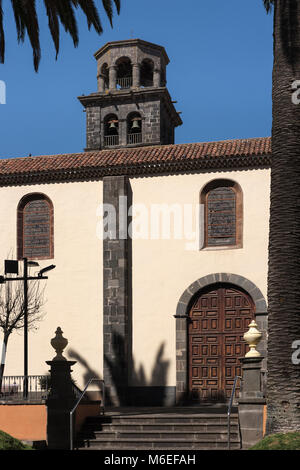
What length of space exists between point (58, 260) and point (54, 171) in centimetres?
301

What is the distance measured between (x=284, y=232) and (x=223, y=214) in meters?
10.0

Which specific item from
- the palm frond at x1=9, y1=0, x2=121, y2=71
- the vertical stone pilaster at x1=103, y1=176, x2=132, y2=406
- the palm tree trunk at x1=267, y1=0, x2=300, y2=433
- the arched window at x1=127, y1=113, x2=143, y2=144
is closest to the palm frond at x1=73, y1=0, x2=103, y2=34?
the palm frond at x1=9, y1=0, x2=121, y2=71

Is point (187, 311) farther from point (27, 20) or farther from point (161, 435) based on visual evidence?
point (27, 20)

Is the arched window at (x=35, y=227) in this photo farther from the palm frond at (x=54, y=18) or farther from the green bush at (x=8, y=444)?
the green bush at (x=8, y=444)

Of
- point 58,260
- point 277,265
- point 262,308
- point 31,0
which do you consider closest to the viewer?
point 277,265

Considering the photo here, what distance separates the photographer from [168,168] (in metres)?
24.9

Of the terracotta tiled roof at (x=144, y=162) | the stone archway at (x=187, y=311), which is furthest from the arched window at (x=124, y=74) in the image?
the stone archway at (x=187, y=311)

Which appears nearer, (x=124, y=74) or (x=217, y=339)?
(x=217, y=339)

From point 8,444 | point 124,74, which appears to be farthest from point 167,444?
point 124,74

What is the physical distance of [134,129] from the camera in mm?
39531

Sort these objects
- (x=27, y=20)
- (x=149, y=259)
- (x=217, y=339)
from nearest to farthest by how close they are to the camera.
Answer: (x=27, y=20), (x=217, y=339), (x=149, y=259)

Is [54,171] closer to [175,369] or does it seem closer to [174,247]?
[174,247]

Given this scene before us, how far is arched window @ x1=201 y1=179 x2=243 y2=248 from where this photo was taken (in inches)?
964

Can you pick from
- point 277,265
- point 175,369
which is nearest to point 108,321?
point 175,369
